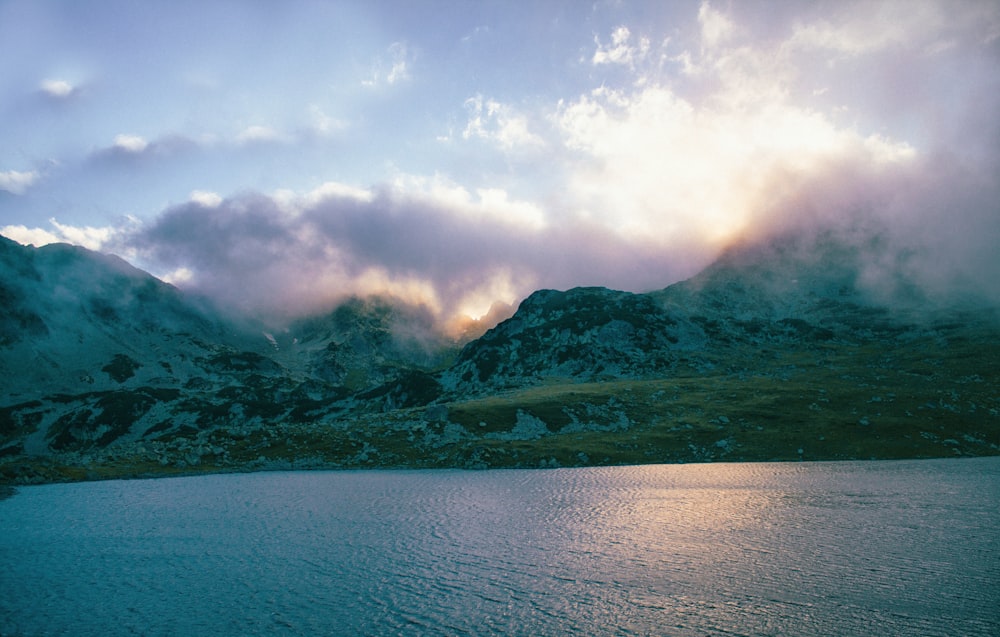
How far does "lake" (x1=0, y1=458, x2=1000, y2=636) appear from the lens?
2894cm

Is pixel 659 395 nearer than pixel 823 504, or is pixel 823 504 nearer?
pixel 823 504

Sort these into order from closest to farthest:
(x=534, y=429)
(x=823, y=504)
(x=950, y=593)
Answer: (x=950, y=593) → (x=823, y=504) → (x=534, y=429)

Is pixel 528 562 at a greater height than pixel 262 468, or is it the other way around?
pixel 528 562

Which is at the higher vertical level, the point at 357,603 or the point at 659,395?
the point at 659,395

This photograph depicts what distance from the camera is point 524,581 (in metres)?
35.5

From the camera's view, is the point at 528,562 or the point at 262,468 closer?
the point at 528,562

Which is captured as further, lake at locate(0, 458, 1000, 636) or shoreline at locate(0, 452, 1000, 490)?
shoreline at locate(0, 452, 1000, 490)

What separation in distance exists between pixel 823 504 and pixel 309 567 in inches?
2078

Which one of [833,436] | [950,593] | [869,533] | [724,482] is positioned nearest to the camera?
[950,593]

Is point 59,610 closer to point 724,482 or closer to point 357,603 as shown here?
point 357,603

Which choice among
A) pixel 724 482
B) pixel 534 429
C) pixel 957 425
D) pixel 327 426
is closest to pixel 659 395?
pixel 534 429

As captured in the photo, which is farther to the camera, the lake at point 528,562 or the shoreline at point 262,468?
the shoreline at point 262,468

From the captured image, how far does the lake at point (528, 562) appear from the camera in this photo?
94.9 ft

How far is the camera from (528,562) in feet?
131
